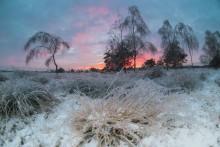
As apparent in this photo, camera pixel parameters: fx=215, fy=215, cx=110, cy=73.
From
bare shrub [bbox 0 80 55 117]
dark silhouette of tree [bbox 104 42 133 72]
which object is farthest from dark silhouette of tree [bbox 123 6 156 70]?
bare shrub [bbox 0 80 55 117]

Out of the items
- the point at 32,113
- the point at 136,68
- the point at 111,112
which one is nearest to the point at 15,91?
the point at 32,113

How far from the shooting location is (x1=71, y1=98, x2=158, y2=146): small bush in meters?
2.68

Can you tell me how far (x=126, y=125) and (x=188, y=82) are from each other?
4024 millimetres

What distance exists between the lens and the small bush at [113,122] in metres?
2.68

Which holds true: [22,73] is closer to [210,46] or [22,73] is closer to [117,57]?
[117,57]

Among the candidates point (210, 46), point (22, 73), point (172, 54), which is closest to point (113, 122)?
point (22, 73)

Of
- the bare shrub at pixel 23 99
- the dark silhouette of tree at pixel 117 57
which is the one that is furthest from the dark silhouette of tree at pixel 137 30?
the bare shrub at pixel 23 99

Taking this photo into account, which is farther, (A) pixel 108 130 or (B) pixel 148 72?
(B) pixel 148 72

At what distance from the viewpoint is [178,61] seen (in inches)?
930

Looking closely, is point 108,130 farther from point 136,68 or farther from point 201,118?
point 136,68

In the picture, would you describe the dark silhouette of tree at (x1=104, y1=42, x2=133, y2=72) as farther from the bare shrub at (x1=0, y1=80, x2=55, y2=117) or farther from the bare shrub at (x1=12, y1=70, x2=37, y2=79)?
the bare shrub at (x1=0, y1=80, x2=55, y2=117)

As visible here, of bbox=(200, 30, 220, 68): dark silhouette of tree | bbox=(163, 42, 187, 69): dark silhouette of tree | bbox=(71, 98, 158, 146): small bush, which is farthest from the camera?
bbox=(200, 30, 220, 68): dark silhouette of tree

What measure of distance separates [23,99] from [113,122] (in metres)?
1.68

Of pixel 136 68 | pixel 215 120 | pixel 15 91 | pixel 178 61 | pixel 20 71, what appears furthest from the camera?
pixel 178 61
